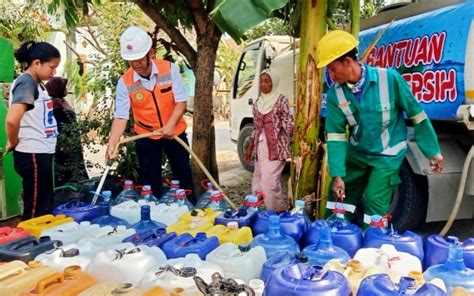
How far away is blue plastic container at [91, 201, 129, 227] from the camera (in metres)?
2.74

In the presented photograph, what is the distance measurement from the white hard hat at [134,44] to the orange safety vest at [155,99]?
31 centimetres

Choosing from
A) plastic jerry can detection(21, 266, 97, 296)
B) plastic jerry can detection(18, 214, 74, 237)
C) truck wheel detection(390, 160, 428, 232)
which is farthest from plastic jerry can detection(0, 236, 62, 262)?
truck wheel detection(390, 160, 428, 232)

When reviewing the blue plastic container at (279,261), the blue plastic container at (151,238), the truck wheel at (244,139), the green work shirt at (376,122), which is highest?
the green work shirt at (376,122)

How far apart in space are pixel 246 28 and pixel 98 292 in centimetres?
164

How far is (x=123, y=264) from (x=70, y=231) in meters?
0.74

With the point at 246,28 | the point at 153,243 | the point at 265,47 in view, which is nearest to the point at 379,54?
the point at 246,28

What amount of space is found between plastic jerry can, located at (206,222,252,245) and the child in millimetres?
1674

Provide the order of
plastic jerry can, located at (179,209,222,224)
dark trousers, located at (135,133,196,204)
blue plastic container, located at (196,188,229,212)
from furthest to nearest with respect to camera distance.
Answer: dark trousers, located at (135,133,196,204), blue plastic container, located at (196,188,229,212), plastic jerry can, located at (179,209,222,224)

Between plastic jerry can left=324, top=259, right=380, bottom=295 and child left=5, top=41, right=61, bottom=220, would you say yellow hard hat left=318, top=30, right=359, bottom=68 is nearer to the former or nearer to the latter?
plastic jerry can left=324, top=259, right=380, bottom=295

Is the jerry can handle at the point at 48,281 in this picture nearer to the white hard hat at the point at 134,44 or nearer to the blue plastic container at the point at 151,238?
the blue plastic container at the point at 151,238

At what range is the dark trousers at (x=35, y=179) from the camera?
3432 mm

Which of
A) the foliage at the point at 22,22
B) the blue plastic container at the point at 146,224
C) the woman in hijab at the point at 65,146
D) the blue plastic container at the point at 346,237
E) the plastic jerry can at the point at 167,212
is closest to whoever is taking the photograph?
the blue plastic container at the point at 346,237

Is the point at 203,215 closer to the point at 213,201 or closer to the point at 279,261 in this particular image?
the point at 213,201

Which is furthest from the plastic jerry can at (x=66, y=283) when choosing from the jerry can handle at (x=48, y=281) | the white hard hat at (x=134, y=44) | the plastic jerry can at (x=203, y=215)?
the white hard hat at (x=134, y=44)
